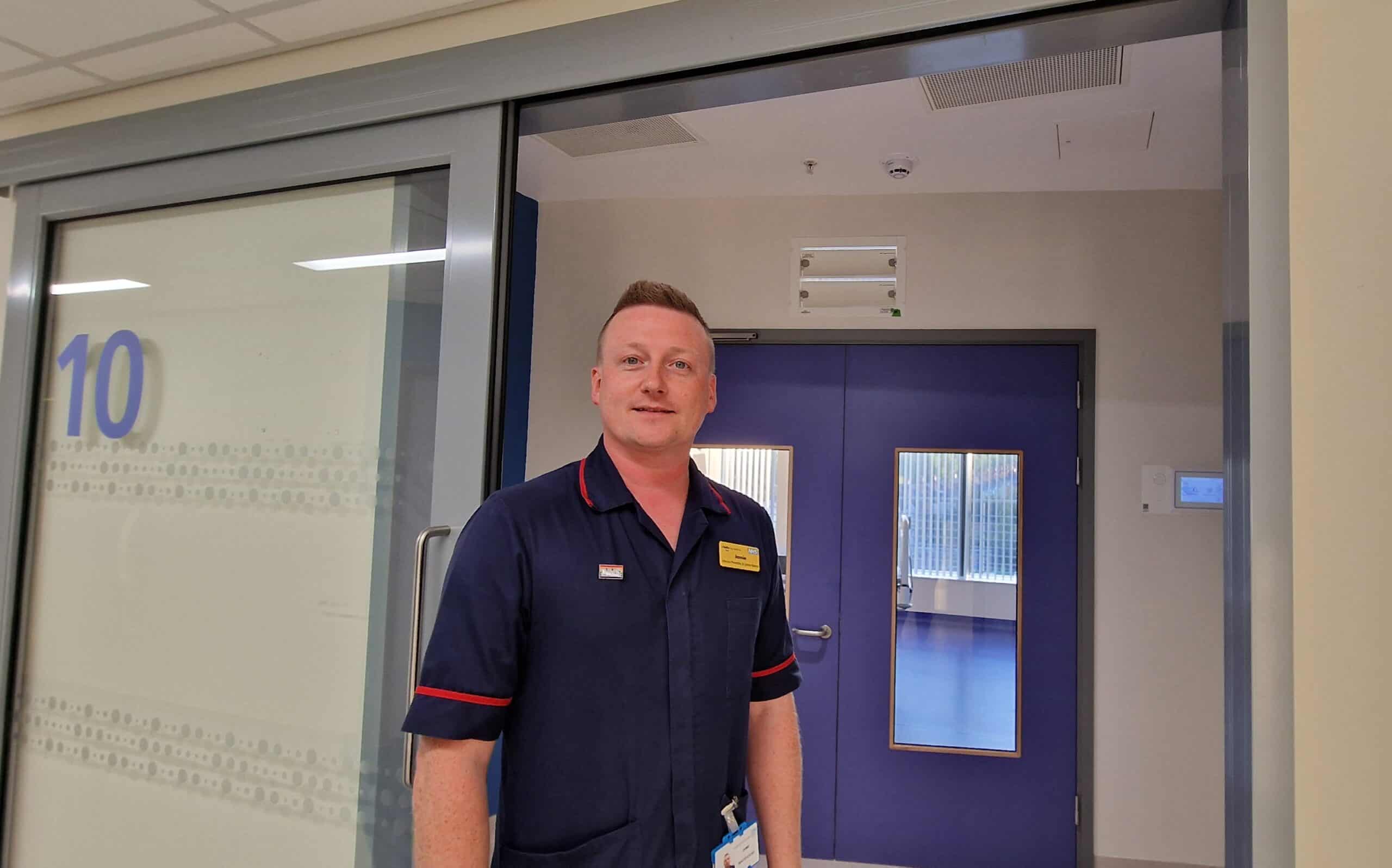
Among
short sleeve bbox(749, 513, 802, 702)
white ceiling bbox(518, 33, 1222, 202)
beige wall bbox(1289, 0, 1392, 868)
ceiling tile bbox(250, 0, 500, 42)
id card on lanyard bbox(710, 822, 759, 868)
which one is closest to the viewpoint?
beige wall bbox(1289, 0, 1392, 868)

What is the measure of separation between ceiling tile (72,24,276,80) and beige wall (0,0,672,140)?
0.04 meters

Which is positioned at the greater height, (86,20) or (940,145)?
(940,145)

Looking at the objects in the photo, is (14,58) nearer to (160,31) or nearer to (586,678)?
(160,31)

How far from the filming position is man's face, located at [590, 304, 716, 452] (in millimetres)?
1343

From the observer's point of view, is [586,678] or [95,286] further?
[95,286]

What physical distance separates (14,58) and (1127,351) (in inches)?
139

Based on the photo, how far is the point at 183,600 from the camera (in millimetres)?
1928

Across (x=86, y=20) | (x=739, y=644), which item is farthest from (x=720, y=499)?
(x=86, y=20)

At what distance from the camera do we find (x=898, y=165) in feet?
10.4

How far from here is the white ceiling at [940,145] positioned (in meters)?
2.61

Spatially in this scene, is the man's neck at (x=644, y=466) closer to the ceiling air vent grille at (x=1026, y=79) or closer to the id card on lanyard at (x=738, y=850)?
the id card on lanyard at (x=738, y=850)

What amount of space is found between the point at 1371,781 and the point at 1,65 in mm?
2865

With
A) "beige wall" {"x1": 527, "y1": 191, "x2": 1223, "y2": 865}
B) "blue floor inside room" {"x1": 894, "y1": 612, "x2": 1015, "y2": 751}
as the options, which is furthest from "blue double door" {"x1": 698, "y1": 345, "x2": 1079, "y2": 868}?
"beige wall" {"x1": 527, "y1": 191, "x2": 1223, "y2": 865}

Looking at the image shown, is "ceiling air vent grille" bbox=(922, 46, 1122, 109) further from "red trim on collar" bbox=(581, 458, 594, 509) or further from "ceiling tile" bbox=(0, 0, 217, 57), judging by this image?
"ceiling tile" bbox=(0, 0, 217, 57)
